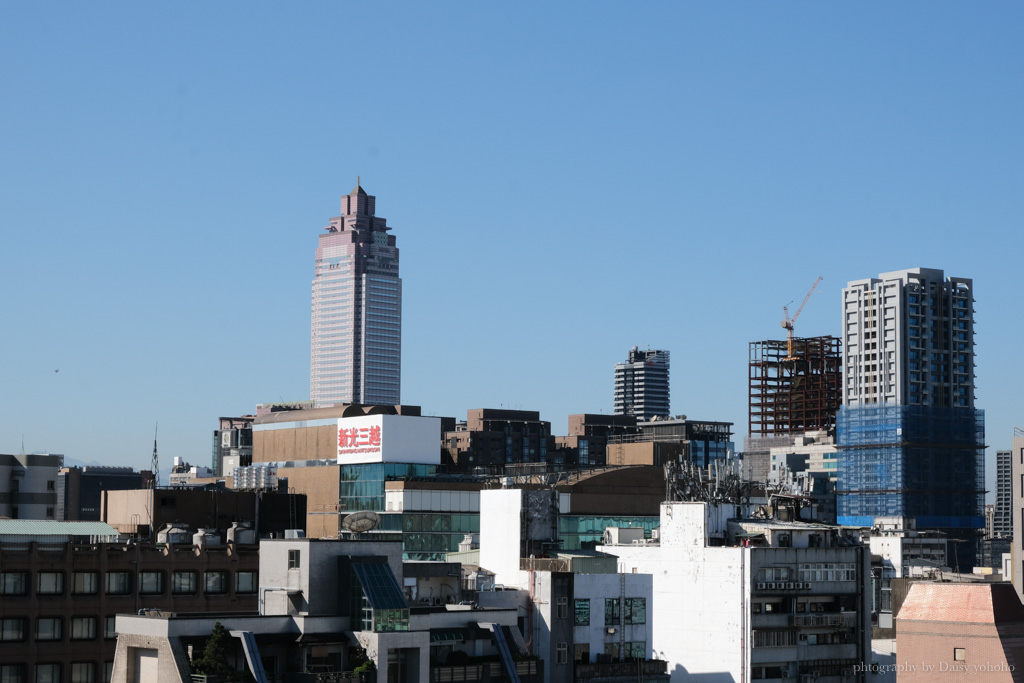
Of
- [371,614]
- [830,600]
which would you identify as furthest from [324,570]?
[830,600]

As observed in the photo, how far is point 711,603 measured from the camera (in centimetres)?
13038

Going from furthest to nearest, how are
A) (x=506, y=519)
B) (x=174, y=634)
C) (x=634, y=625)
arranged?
(x=506, y=519), (x=634, y=625), (x=174, y=634)

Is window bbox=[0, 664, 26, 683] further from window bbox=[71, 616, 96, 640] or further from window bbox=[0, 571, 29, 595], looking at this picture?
window bbox=[0, 571, 29, 595]


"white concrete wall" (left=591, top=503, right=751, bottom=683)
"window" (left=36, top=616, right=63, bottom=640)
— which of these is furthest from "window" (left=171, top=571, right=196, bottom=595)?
"white concrete wall" (left=591, top=503, right=751, bottom=683)

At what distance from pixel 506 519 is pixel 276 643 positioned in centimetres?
5547

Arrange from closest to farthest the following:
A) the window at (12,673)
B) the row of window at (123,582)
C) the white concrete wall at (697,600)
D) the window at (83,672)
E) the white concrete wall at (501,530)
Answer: the window at (12,673)
the row of window at (123,582)
the window at (83,672)
the white concrete wall at (697,600)
the white concrete wall at (501,530)

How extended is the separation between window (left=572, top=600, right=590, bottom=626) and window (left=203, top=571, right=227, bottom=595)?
30.7 meters

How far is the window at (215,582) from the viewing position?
120125mm

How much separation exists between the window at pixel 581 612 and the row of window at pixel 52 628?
35.4 metres

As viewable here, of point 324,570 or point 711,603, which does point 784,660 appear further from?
point 324,570

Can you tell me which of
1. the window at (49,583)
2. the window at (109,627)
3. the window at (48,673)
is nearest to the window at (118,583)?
the window at (109,627)

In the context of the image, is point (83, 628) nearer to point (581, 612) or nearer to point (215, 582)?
point (215, 582)

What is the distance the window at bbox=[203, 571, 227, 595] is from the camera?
120125mm

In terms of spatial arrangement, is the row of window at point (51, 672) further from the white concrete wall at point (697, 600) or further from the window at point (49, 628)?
the white concrete wall at point (697, 600)
